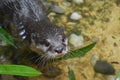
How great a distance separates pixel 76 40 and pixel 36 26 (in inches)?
15.0

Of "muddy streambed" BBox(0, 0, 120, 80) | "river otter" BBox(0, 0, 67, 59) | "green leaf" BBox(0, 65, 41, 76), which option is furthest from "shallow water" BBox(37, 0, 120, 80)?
"green leaf" BBox(0, 65, 41, 76)

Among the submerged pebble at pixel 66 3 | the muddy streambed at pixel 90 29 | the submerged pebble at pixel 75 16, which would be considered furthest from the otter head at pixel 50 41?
the submerged pebble at pixel 66 3

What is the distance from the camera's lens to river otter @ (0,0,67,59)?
81.9 inches

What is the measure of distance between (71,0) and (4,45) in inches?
26.4

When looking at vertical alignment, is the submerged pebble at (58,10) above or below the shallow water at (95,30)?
above

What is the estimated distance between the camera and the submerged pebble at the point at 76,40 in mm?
2454

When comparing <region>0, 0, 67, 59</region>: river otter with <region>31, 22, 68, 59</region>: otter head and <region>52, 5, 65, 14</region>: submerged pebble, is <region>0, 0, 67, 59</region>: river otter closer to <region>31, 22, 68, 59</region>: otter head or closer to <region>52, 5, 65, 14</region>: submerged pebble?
<region>31, 22, 68, 59</region>: otter head

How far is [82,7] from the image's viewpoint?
107 inches

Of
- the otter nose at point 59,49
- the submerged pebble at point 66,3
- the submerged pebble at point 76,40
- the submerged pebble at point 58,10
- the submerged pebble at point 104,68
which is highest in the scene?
the submerged pebble at point 66,3

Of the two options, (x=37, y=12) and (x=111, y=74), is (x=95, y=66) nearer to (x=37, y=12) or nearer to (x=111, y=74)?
(x=111, y=74)

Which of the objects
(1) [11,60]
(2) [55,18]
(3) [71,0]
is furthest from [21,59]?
(3) [71,0]

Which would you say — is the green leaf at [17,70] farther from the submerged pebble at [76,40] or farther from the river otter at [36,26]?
the submerged pebble at [76,40]

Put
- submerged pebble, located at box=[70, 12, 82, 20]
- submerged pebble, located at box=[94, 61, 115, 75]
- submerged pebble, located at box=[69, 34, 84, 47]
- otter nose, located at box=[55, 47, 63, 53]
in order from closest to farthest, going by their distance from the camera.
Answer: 1. otter nose, located at box=[55, 47, 63, 53]
2. submerged pebble, located at box=[94, 61, 115, 75]
3. submerged pebble, located at box=[69, 34, 84, 47]
4. submerged pebble, located at box=[70, 12, 82, 20]

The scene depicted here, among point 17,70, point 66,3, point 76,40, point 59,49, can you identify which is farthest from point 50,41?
point 66,3
